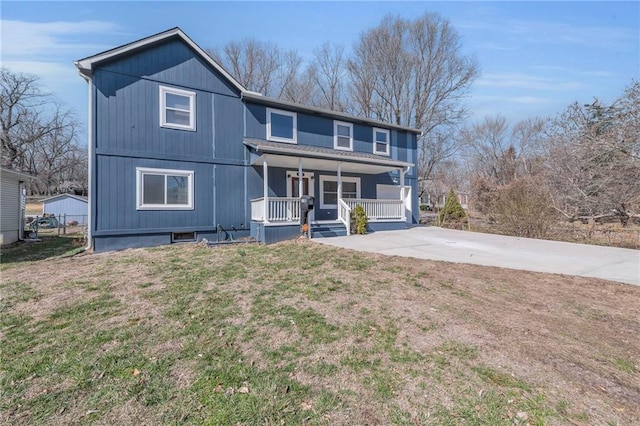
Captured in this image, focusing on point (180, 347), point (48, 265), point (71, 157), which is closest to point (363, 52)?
point (48, 265)

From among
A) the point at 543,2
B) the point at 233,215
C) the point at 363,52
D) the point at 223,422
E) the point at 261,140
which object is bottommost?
the point at 223,422

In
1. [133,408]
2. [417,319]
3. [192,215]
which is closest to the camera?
[133,408]

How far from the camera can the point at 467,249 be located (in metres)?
8.83

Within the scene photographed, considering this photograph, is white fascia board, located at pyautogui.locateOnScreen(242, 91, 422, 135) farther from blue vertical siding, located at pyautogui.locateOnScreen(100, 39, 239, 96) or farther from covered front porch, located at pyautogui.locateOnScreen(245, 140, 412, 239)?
covered front porch, located at pyautogui.locateOnScreen(245, 140, 412, 239)

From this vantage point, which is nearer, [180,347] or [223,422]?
[223,422]

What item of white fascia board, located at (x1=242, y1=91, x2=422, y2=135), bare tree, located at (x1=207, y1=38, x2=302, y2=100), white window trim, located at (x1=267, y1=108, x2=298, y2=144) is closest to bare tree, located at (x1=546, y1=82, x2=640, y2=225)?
white fascia board, located at (x1=242, y1=91, x2=422, y2=135)

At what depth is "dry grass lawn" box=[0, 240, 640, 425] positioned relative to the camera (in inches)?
88.7

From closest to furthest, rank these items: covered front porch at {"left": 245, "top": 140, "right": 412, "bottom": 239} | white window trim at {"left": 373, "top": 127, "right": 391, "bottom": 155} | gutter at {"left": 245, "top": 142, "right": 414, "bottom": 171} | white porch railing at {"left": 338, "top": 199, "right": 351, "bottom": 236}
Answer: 1. gutter at {"left": 245, "top": 142, "right": 414, "bottom": 171}
2. covered front porch at {"left": 245, "top": 140, "right": 412, "bottom": 239}
3. white porch railing at {"left": 338, "top": 199, "right": 351, "bottom": 236}
4. white window trim at {"left": 373, "top": 127, "right": 391, "bottom": 155}

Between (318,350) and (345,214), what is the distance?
892 cm

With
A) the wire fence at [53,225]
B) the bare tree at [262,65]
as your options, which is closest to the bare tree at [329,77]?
the bare tree at [262,65]

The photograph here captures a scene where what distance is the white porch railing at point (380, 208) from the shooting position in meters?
12.1

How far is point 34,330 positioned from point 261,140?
365 inches

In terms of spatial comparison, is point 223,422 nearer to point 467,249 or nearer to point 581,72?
point 467,249

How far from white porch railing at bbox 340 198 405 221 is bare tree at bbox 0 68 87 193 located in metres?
31.1
